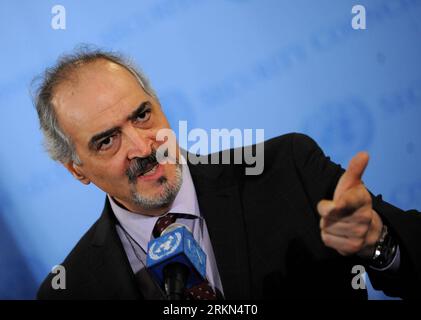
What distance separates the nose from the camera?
1612mm

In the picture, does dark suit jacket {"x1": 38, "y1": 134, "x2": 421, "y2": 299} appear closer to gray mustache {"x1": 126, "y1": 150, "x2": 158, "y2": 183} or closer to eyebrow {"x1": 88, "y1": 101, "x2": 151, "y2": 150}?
gray mustache {"x1": 126, "y1": 150, "x2": 158, "y2": 183}

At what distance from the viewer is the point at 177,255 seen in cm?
106

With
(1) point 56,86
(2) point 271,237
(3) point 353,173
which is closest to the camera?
(3) point 353,173

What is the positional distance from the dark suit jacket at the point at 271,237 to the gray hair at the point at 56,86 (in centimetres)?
42

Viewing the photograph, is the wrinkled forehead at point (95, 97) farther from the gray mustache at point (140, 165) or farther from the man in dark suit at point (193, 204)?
the gray mustache at point (140, 165)

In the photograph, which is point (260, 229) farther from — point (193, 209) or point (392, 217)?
point (392, 217)

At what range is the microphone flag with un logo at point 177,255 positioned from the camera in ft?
3.49

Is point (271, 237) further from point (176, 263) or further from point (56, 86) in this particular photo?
point (56, 86)

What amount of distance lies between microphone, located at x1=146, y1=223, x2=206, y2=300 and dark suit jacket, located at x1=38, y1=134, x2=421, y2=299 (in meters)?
0.42

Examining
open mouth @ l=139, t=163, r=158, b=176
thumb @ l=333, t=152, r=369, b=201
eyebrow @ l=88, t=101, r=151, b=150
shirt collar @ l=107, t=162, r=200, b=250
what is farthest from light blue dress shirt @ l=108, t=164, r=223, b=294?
thumb @ l=333, t=152, r=369, b=201

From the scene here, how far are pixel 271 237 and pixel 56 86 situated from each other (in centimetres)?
96

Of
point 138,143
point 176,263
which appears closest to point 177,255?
point 176,263
